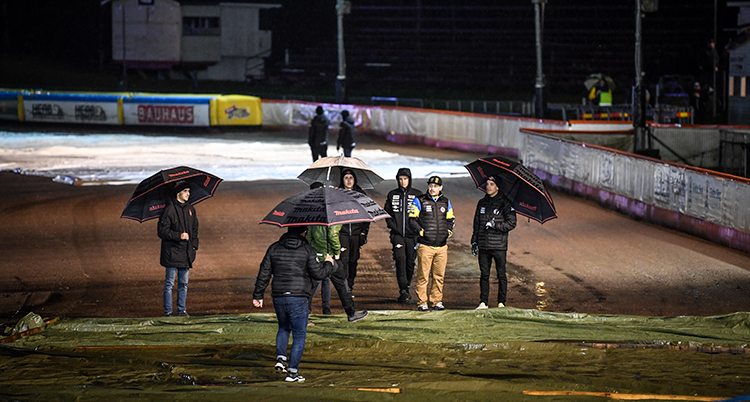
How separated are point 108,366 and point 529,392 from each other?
396 cm

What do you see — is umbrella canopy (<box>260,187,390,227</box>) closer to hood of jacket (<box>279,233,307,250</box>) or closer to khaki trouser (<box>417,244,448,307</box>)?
hood of jacket (<box>279,233,307,250</box>)

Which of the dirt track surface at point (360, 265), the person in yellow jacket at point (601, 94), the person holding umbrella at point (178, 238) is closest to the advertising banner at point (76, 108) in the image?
the dirt track surface at point (360, 265)

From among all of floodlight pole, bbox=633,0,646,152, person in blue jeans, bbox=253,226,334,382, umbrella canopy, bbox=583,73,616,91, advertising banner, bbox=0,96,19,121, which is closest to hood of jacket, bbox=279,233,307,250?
person in blue jeans, bbox=253,226,334,382

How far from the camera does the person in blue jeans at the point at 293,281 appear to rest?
750 centimetres

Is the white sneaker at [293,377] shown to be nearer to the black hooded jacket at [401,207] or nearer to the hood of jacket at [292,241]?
the hood of jacket at [292,241]

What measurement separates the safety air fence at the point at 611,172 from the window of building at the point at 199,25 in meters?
28.4

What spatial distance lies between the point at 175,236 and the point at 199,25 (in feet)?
168

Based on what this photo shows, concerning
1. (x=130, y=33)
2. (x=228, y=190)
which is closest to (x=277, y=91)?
(x=130, y=33)

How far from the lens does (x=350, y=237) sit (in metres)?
10.7

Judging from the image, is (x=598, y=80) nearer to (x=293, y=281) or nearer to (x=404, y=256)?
(x=404, y=256)

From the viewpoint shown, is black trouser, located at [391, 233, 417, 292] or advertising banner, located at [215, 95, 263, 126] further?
advertising banner, located at [215, 95, 263, 126]

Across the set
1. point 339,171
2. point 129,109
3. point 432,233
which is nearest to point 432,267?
point 432,233

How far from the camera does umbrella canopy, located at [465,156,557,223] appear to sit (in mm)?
10305

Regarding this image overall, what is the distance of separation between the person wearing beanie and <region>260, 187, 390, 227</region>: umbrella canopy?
2014mm
